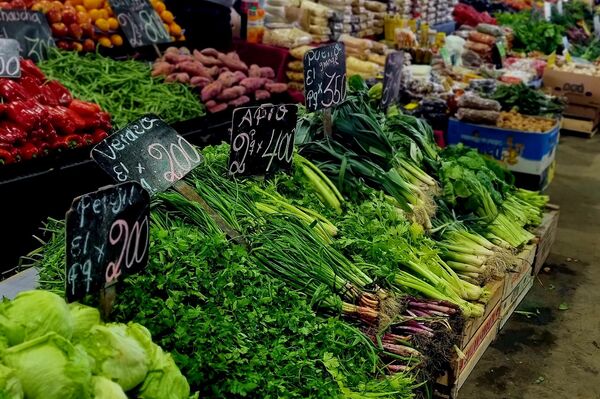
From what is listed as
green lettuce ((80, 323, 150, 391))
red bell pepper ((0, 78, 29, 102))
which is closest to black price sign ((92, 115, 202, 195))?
green lettuce ((80, 323, 150, 391))

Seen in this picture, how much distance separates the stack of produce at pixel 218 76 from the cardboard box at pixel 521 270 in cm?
239

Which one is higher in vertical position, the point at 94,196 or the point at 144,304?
the point at 94,196

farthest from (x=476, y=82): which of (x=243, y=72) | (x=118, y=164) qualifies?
(x=118, y=164)

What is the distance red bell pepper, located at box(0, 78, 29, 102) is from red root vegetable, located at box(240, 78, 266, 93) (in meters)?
1.78

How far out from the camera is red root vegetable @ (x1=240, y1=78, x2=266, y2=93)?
5.53 meters

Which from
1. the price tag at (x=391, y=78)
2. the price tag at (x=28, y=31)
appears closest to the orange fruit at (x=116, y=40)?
the price tag at (x=28, y=31)

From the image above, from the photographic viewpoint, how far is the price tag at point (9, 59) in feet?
14.2

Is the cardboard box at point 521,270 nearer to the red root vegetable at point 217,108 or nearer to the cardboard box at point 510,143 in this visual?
the cardboard box at point 510,143

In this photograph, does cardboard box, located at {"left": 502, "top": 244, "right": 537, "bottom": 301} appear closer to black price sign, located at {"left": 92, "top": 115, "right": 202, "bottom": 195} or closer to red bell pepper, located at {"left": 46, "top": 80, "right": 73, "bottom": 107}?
black price sign, located at {"left": 92, "top": 115, "right": 202, "bottom": 195}

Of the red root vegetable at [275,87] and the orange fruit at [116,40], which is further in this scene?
→ the orange fruit at [116,40]

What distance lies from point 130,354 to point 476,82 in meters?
6.07

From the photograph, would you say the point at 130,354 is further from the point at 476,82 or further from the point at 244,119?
the point at 476,82

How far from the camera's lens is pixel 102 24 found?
5.75 metres

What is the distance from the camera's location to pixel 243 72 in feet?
19.1
